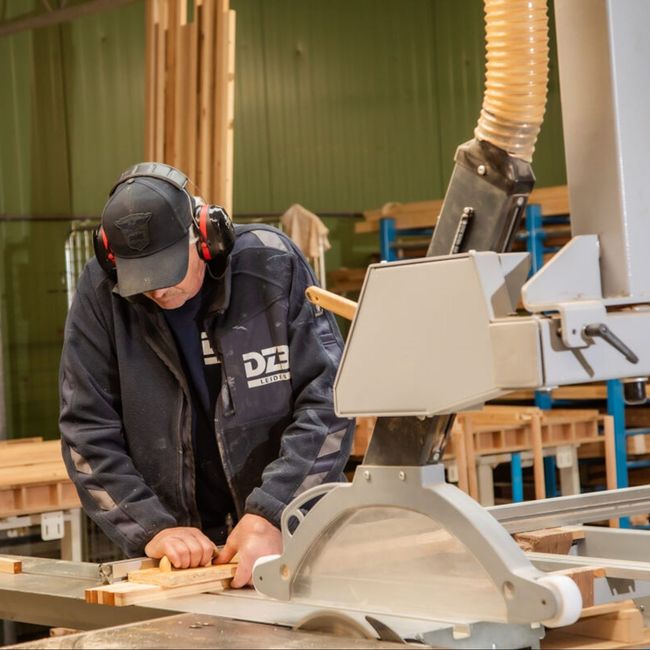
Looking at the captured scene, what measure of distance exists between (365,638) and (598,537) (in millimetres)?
1158

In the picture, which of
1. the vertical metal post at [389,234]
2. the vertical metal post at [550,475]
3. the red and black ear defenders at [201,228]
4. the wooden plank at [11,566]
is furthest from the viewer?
the vertical metal post at [389,234]

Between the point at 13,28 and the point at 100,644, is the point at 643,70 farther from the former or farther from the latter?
the point at 13,28

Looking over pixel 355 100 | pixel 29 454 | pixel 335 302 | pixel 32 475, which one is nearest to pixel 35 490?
pixel 32 475

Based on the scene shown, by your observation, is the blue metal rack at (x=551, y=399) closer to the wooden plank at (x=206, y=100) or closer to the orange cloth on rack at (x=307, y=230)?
the orange cloth on rack at (x=307, y=230)

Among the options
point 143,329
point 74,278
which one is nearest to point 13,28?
point 74,278

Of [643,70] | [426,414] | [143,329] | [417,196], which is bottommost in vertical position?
[426,414]

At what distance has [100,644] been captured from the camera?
2160 mm

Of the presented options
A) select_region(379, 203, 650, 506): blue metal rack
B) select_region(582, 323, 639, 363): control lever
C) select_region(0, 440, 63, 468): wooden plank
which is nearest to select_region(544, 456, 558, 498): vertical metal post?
select_region(379, 203, 650, 506): blue metal rack

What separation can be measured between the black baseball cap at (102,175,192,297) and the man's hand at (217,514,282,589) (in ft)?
2.08

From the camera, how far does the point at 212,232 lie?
3133 millimetres

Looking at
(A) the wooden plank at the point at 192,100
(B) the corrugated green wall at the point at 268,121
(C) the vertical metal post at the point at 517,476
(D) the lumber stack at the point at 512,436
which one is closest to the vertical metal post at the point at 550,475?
(D) the lumber stack at the point at 512,436

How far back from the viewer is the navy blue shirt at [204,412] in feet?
10.8

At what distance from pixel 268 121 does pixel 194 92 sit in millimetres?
4908

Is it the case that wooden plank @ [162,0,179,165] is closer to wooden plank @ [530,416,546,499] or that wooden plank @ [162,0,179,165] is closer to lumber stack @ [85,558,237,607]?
wooden plank @ [530,416,546,499]
